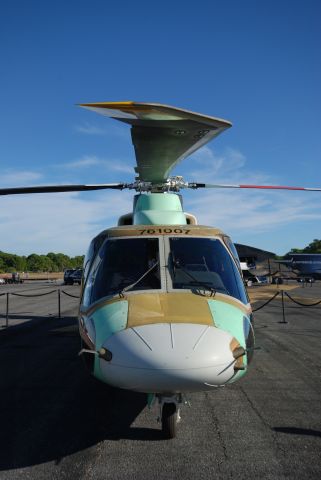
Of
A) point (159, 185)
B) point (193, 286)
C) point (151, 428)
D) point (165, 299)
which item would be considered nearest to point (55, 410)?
point (151, 428)

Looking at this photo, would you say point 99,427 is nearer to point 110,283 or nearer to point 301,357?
point 110,283

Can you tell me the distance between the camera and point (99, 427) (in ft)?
15.1

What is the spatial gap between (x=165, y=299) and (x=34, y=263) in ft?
426

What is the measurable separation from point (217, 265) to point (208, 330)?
1.47 m

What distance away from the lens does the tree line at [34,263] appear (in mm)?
116000

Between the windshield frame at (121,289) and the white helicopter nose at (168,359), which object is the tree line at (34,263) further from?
the white helicopter nose at (168,359)

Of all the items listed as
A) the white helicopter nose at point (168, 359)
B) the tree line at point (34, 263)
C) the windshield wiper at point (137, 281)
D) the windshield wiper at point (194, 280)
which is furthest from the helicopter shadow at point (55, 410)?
the tree line at point (34, 263)

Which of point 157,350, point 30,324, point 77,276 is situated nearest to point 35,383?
point 157,350

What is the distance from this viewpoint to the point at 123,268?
5027 mm

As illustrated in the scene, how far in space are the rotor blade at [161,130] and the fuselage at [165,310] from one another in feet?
4.56

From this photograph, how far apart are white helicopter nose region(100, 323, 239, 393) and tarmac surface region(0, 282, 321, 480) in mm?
806

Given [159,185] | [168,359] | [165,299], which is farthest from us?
[159,185]

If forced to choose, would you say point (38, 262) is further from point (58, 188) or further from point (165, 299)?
point (165, 299)

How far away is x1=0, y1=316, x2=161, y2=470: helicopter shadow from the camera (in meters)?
4.10
